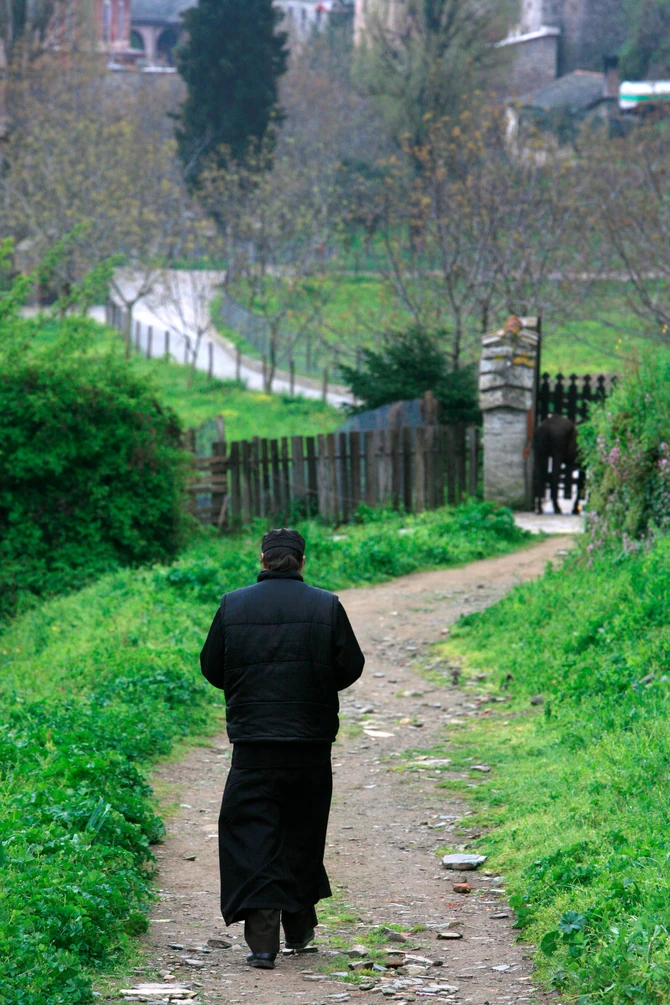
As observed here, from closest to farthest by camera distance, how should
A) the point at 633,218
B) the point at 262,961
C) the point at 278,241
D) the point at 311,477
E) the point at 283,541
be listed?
the point at 262,961
the point at 283,541
the point at 311,477
the point at 633,218
the point at 278,241

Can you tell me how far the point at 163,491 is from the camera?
14.1 meters

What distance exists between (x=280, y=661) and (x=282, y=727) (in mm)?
257

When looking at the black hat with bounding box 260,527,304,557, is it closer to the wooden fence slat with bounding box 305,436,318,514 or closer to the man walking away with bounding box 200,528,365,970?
the man walking away with bounding box 200,528,365,970

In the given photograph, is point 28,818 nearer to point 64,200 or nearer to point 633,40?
point 64,200

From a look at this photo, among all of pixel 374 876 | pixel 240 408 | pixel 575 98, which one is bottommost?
pixel 240 408

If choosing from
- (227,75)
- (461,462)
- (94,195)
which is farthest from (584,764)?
(227,75)

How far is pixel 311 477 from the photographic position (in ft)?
54.7

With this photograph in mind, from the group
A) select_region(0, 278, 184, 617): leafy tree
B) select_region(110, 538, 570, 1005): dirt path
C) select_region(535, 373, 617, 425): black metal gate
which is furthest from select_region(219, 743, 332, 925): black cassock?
select_region(535, 373, 617, 425): black metal gate

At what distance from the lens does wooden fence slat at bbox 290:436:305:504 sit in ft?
54.2

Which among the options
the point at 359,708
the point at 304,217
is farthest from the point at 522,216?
the point at 359,708

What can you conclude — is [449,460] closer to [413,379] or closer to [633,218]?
[413,379]

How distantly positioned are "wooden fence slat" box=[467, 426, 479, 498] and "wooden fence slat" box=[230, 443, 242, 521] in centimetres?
336

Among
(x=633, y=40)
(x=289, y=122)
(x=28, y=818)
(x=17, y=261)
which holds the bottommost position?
(x=28, y=818)

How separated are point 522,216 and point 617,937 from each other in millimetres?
25618
